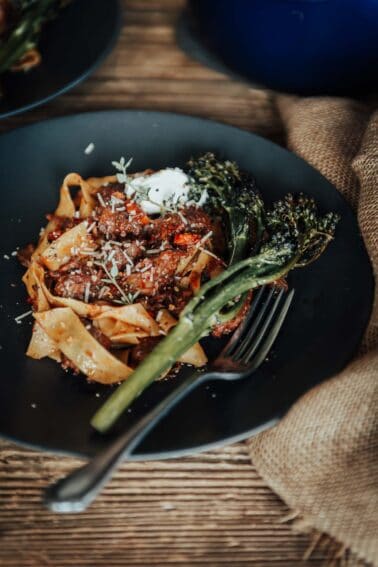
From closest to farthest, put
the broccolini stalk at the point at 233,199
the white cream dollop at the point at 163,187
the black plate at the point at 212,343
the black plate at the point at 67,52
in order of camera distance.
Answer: the black plate at the point at 212,343 → the broccolini stalk at the point at 233,199 → the white cream dollop at the point at 163,187 → the black plate at the point at 67,52

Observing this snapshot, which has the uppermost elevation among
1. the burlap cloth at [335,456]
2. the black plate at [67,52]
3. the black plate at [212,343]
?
the black plate at [67,52]

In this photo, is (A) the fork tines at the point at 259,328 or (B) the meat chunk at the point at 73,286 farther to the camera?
(B) the meat chunk at the point at 73,286

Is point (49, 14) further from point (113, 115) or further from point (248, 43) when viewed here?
point (248, 43)

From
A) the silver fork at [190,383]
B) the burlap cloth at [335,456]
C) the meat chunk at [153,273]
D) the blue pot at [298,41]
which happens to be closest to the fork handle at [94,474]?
the silver fork at [190,383]

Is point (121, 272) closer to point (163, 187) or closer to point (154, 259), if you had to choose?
point (154, 259)

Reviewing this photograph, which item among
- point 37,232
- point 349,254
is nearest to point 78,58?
point 37,232

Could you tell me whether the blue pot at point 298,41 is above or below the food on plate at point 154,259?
above

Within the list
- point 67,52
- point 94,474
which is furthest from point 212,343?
point 67,52

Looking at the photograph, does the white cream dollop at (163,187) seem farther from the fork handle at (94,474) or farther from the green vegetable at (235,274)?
the fork handle at (94,474)
